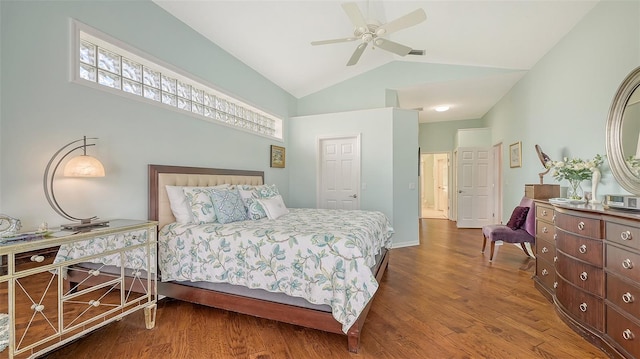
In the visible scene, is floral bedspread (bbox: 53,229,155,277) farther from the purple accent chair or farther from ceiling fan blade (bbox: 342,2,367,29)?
the purple accent chair

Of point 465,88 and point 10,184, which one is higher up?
point 465,88

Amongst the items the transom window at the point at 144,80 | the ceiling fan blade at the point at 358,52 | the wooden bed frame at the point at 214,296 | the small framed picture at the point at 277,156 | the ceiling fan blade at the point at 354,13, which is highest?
the ceiling fan blade at the point at 354,13

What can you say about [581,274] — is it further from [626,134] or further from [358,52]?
[358,52]

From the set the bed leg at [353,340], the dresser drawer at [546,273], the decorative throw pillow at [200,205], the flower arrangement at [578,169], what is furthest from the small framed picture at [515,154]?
the decorative throw pillow at [200,205]

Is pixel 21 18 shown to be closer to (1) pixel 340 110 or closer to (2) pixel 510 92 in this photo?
(1) pixel 340 110

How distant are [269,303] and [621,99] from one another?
11.0ft

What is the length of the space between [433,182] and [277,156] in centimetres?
743

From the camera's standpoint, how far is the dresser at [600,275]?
5.05 ft

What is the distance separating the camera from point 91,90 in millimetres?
2197

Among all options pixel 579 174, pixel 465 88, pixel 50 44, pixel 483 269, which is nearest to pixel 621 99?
pixel 579 174

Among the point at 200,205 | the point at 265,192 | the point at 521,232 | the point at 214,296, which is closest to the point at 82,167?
the point at 200,205

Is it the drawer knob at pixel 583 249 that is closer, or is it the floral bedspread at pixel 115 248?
the drawer knob at pixel 583 249

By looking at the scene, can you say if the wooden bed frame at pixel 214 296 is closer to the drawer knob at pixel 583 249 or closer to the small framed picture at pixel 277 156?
the small framed picture at pixel 277 156

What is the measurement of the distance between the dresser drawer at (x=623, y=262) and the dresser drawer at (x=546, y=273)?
767 mm
